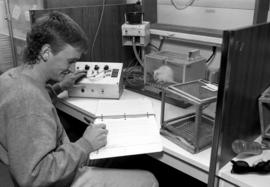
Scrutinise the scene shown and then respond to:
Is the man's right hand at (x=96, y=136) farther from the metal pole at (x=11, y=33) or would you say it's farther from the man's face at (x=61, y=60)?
the metal pole at (x=11, y=33)

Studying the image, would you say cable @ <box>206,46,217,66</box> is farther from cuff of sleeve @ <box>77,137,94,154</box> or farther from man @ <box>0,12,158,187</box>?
cuff of sleeve @ <box>77,137,94,154</box>

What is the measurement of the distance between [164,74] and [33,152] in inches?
37.4

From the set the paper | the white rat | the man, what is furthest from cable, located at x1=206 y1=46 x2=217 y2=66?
the man

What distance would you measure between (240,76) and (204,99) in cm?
19

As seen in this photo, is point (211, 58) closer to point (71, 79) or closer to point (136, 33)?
point (136, 33)

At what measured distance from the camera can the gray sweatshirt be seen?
924mm

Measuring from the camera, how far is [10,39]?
265 centimetres

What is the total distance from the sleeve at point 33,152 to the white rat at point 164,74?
85 centimetres

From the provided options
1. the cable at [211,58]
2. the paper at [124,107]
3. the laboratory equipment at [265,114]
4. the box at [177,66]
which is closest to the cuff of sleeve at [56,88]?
the paper at [124,107]

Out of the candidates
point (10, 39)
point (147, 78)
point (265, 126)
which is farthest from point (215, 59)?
point (10, 39)

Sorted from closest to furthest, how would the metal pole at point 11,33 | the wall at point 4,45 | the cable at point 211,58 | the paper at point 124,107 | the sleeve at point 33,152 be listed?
the sleeve at point 33,152, the paper at point 124,107, the cable at point 211,58, the metal pole at point 11,33, the wall at point 4,45

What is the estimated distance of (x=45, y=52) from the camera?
1.09m

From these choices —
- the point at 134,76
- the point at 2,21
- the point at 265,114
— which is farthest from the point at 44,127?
the point at 2,21

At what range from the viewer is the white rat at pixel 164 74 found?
5.42 ft
